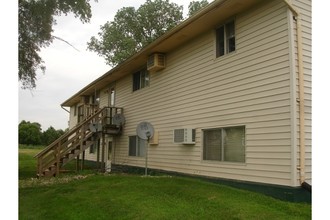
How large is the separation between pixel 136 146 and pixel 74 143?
2.50 metres

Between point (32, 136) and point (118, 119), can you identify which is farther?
point (32, 136)

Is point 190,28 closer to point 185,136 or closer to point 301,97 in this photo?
point 185,136

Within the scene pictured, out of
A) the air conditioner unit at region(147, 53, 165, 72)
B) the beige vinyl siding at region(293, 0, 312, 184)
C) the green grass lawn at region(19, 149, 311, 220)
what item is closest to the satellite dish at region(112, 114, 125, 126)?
the air conditioner unit at region(147, 53, 165, 72)

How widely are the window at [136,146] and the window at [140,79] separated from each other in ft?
6.60

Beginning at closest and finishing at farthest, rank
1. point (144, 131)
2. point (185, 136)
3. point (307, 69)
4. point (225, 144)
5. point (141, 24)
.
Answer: point (307, 69) < point (225, 144) < point (185, 136) < point (144, 131) < point (141, 24)

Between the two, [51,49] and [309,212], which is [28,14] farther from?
[309,212]

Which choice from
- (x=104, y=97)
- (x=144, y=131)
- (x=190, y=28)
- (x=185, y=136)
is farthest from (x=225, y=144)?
(x=104, y=97)

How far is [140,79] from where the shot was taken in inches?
505

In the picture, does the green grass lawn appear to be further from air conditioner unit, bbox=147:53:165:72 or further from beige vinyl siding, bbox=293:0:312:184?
air conditioner unit, bbox=147:53:165:72

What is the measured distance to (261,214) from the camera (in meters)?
5.02

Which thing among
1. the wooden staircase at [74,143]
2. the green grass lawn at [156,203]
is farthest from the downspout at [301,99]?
the wooden staircase at [74,143]

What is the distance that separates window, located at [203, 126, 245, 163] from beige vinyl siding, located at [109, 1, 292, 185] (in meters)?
0.15

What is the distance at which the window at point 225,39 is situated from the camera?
309 inches
